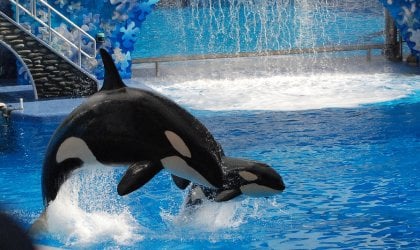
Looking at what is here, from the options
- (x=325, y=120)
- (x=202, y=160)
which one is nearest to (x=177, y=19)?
(x=325, y=120)

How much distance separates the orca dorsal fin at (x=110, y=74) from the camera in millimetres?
4148

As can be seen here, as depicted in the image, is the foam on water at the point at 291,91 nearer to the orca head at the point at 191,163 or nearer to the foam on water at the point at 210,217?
the foam on water at the point at 210,217

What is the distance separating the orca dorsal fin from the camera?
4.15 meters

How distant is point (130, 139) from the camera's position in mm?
4344

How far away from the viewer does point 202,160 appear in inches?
172

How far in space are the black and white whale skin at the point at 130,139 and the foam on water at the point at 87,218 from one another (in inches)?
9.4

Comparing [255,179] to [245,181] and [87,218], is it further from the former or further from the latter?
[87,218]

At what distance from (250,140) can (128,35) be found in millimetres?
5013

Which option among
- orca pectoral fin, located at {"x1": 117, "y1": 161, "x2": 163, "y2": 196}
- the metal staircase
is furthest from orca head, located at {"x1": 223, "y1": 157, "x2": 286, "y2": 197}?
the metal staircase

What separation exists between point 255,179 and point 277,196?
6.30 feet

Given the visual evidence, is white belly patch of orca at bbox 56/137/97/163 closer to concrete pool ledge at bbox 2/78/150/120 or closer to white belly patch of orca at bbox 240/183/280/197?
white belly patch of orca at bbox 240/183/280/197

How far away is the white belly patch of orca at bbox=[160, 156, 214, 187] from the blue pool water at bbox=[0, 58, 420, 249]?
1.91 feet

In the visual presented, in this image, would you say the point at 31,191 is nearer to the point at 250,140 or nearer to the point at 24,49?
the point at 250,140

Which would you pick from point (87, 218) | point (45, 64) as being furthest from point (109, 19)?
point (87, 218)
